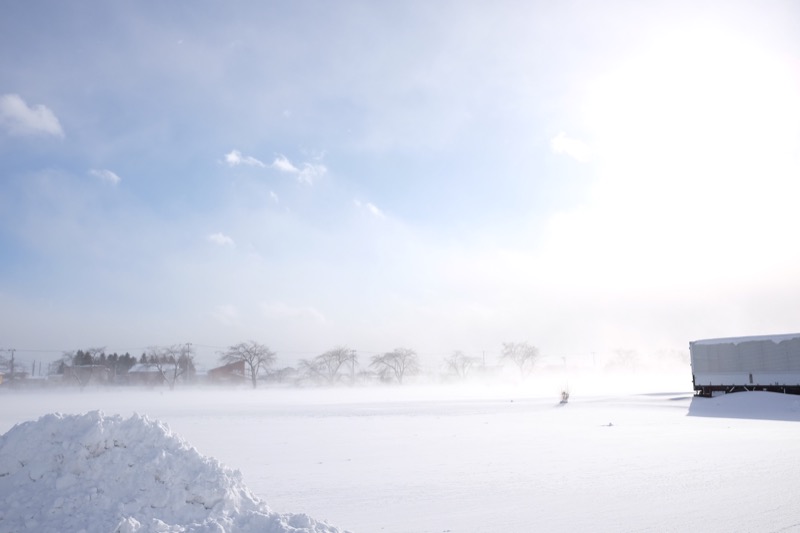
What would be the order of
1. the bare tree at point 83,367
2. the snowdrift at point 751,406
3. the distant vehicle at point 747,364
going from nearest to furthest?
the snowdrift at point 751,406 → the distant vehicle at point 747,364 → the bare tree at point 83,367

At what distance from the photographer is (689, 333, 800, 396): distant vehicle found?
1364 inches

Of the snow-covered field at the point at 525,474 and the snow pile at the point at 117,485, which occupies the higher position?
the snow pile at the point at 117,485

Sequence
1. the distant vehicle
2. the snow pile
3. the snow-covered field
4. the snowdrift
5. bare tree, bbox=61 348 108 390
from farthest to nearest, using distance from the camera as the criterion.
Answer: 1. bare tree, bbox=61 348 108 390
2. the distant vehicle
3. the snowdrift
4. the snow-covered field
5. the snow pile

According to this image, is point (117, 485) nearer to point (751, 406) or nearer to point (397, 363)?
point (751, 406)

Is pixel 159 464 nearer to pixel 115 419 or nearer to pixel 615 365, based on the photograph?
pixel 115 419

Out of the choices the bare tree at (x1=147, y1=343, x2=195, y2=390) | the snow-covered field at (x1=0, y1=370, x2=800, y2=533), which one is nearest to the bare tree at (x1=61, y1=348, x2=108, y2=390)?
the bare tree at (x1=147, y1=343, x2=195, y2=390)

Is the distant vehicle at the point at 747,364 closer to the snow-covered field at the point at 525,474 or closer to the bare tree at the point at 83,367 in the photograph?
the snow-covered field at the point at 525,474

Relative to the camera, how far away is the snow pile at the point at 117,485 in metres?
6.99

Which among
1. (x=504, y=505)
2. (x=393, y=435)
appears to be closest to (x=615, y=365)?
(x=393, y=435)

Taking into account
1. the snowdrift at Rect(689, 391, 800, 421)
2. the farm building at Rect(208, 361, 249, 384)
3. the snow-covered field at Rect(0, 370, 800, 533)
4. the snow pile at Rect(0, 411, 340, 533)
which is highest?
the snow pile at Rect(0, 411, 340, 533)

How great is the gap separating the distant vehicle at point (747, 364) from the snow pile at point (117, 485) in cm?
3855

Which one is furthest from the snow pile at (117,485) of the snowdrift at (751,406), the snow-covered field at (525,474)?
the snowdrift at (751,406)

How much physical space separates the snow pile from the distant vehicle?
38.6 m

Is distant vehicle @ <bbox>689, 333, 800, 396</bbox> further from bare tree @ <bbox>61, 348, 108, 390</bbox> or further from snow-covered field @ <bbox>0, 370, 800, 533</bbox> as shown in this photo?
bare tree @ <bbox>61, 348, 108, 390</bbox>
